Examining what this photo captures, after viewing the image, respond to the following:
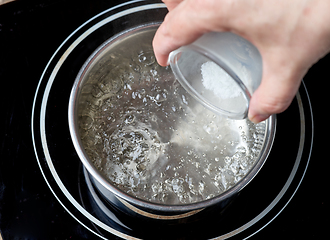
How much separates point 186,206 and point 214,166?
16 cm

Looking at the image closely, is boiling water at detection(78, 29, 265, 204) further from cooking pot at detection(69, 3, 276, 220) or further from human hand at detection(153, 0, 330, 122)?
human hand at detection(153, 0, 330, 122)

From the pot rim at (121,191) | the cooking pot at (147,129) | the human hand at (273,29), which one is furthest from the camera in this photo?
the cooking pot at (147,129)

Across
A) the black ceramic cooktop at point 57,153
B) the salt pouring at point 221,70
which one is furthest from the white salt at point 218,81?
the black ceramic cooktop at point 57,153

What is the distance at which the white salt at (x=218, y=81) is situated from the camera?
1.56ft

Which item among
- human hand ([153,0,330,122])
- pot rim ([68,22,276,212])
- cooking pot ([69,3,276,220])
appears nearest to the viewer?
human hand ([153,0,330,122])

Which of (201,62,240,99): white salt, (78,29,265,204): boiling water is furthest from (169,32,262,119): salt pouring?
(78,29,265,204): boiling water

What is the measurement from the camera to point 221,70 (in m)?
0.49

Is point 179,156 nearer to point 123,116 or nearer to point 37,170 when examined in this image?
point 123,116

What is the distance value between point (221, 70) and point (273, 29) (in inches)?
8.0

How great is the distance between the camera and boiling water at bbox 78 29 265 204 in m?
0.55

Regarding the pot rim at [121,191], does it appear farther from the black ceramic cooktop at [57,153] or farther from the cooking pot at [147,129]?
the black ceramic cooktop at [57,153]

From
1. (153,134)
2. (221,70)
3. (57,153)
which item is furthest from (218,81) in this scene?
(57,153)

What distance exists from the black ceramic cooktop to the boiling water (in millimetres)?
66

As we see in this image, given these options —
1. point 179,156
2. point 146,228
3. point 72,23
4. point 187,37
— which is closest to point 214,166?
point 179,156
